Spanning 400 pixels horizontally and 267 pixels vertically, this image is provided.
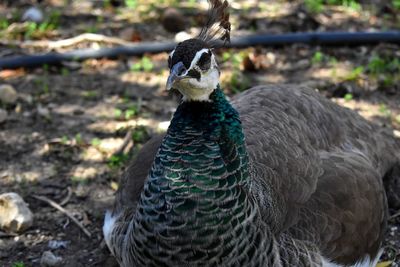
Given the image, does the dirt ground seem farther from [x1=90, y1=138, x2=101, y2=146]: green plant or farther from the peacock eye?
the peacock eye

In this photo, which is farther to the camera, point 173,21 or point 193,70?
point 173,21

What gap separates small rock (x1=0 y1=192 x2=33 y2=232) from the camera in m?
3.60

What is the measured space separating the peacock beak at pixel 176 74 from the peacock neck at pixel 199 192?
0.54 ft

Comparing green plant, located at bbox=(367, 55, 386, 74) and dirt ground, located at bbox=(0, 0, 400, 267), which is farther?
green plant, located at bbox=(367, 55, 386, 74)

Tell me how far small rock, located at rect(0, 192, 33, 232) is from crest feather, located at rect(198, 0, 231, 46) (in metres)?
1.50

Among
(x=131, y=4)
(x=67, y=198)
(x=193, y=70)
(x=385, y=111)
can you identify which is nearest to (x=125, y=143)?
(x=67, y=198)

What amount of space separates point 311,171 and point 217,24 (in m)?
0.82

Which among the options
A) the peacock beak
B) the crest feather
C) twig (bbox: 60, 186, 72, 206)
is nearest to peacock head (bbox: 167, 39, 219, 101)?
the peacock beak

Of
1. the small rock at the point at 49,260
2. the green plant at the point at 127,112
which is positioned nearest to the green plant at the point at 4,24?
the green plant at the point at 127,112

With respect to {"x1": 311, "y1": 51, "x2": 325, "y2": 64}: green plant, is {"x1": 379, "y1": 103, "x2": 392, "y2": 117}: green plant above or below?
below

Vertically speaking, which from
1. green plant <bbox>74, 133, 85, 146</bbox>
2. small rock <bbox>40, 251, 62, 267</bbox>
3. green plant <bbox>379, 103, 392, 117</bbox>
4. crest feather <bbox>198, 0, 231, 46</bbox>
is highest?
crest feather <bbox>198, 0, 231, 46</bbox>

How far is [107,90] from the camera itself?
16.6 ft

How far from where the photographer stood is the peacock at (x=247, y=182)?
2.52 meters

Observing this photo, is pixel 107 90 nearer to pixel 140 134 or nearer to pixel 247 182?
pixel 140 134
